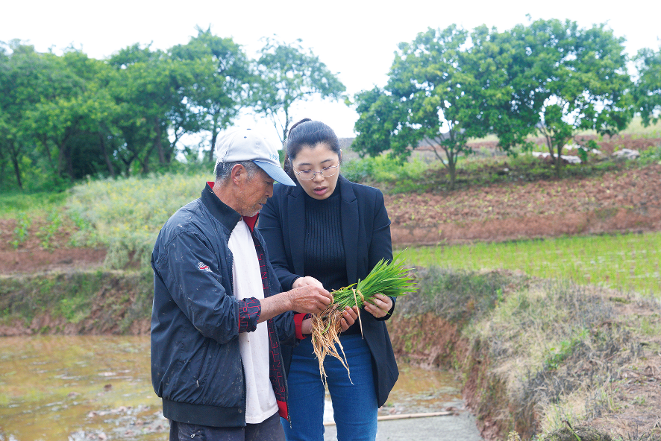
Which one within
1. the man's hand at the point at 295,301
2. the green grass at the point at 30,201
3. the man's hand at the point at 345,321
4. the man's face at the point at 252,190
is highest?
the man's face at the point at 252,190

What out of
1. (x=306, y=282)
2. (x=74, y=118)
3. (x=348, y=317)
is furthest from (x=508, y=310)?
(x=74, y=118)

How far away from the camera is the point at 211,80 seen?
1088 inches

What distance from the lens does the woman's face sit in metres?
2.37

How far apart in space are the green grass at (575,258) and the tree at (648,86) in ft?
35.8

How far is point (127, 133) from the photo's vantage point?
2827 centimetres

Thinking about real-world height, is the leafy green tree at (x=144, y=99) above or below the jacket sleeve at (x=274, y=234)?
above

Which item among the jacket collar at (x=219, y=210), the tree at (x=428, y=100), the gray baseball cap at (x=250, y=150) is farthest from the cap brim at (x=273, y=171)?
the tree at (x=428, y=100)

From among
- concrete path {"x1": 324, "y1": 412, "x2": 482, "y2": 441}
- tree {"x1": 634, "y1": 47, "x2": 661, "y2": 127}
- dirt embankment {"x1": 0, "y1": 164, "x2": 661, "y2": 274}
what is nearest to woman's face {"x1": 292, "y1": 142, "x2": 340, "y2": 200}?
concrete path {"x1": 324, "y1": 412, "x2": 482, "y2": 441}

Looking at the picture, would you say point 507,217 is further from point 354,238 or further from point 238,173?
point 238,173

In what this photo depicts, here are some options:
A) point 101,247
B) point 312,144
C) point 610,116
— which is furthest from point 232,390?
point 610,116

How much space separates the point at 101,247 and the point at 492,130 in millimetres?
13836

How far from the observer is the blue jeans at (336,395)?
2.37 metres

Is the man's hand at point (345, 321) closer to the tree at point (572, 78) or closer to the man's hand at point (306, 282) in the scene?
the man's hand at point (306, 282)

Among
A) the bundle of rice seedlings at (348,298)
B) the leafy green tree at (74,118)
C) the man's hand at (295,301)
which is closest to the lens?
the man's hand at (295,301)
